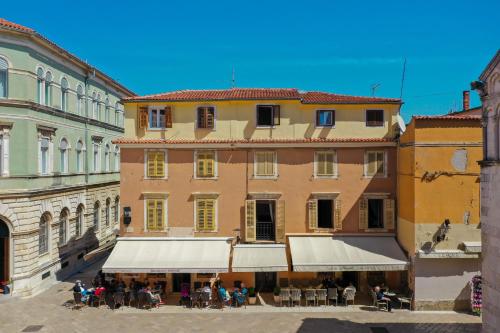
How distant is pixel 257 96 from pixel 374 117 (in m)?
6.67

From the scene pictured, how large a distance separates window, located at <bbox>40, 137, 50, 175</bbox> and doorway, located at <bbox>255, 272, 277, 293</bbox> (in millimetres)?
14255

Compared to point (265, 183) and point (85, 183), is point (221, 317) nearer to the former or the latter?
point (265, 183)

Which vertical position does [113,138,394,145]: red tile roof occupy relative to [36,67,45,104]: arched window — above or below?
below

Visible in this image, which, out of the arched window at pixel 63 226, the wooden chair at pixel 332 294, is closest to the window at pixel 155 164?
the arched window at pixel 63 226

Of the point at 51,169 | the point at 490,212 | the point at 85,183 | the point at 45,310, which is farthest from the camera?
A: the point at 85,183

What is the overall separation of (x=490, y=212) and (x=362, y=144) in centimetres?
976

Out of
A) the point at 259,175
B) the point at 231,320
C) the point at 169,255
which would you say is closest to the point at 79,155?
the point at 169,255

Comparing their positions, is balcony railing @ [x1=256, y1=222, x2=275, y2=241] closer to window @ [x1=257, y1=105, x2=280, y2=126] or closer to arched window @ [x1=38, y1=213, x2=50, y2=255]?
window @ [x1=257, y1=105, x2=280, y2=126]

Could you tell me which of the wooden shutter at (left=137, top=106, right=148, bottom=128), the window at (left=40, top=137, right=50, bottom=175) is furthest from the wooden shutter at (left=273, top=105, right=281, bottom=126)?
the window at (left=40, top=137, right=50, bottom=175)

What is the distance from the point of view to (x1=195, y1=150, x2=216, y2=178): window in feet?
74.5

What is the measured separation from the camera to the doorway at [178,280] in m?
22.8

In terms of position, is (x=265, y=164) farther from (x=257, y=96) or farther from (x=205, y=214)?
(x=205, y=214)

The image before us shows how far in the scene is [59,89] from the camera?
26484mm

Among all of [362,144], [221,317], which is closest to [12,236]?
[221,317]
